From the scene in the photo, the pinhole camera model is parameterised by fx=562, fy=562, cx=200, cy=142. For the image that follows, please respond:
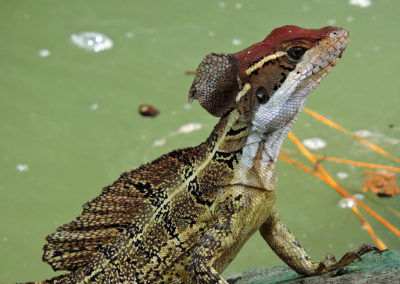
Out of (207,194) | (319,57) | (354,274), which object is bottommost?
(354,274)

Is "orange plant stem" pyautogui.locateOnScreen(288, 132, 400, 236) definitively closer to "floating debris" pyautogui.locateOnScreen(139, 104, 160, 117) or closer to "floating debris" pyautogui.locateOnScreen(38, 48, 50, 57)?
"floating debris" pyautogui.locateOnScreen(139, 104, 160, 117)

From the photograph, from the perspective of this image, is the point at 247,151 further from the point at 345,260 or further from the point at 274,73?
the point at 345,260

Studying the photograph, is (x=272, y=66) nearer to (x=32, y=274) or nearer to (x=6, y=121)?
(x=32, y=274)

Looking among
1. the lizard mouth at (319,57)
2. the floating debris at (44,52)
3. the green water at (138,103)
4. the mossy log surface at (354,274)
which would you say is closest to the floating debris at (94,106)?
the green water at (138,103)

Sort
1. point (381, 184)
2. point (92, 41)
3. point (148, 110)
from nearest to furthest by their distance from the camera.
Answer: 1. point (381, 184)
2. point (148, 110)
3. point (92, 41)

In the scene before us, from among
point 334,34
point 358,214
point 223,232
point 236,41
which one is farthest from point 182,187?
point 236,41

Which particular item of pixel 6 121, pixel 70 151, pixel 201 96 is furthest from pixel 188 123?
pixel 201 96
